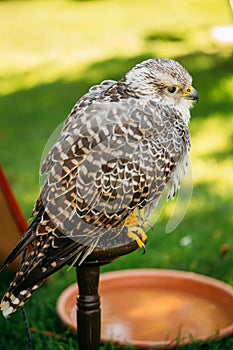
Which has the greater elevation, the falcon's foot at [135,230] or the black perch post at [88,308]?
the falcon's foot at [135,230]

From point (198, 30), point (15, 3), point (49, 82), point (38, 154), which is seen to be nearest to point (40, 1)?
point (15, 3)

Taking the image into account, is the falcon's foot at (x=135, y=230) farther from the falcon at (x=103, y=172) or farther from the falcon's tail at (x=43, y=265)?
the falcon's tail at (x=43, y=265)

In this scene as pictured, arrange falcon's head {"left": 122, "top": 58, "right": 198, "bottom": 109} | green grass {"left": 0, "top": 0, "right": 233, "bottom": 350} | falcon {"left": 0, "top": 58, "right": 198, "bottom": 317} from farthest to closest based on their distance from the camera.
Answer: green grass {"left": 0, "top": 0, "right": 233, "bottom": 350}, falcon's head {"left": 122, "top": 58, "right": 198, "bottom": 109}, falcon {"left": 0, "top": 58, "right": 198, "bottom": 317}

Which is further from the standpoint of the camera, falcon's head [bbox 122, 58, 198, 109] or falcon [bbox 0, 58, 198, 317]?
falcon's head [bbox 122, 58, 198, 109]

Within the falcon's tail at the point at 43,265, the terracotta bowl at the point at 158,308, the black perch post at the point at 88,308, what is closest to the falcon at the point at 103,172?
the falcon's tail at the point at 43,265

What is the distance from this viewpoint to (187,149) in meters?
2.58

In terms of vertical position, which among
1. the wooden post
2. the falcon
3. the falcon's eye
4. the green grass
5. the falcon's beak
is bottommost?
the green grass

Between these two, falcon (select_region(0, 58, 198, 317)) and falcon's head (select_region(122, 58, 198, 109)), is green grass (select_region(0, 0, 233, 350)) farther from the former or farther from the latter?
falcon's head (select_region(122, 58, 198, 109))

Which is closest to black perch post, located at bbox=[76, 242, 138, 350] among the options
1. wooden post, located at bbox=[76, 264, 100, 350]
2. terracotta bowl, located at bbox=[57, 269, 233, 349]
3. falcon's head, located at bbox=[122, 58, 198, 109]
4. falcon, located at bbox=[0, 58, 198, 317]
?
wooden post, located at bbox=[76, 264, 100, 350]

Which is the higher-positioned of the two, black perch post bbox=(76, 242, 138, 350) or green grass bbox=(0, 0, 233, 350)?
black perch post bbox=(76, 242, 138, 350)

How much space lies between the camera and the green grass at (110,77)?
167 inches

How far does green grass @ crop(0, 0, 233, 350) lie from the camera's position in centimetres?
425

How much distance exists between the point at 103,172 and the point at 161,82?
347 mm

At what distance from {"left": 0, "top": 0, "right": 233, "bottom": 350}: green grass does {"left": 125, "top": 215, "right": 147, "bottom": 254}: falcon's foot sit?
0.90m
